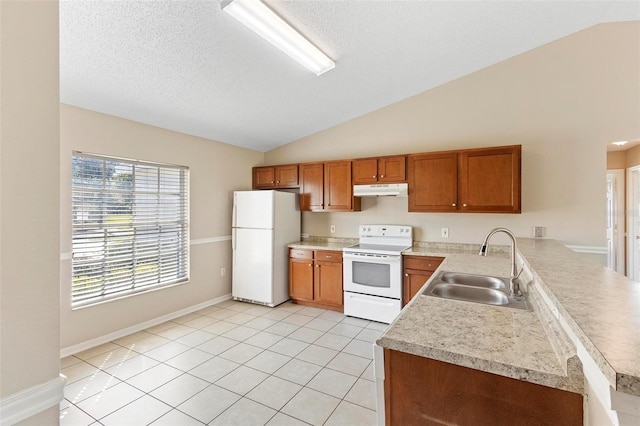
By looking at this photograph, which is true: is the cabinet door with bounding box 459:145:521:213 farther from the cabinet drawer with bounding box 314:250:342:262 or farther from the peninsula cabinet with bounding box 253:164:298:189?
the peninsula cabinet with bounding box 253:164:298:189

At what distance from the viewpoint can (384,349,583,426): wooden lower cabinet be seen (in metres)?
0.91

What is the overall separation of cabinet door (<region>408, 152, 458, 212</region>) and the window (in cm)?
307

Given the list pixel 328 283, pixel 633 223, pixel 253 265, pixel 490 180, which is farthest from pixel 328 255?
pixel 633 223

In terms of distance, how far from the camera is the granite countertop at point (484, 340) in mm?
905

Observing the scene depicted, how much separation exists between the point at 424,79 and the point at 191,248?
3.81m

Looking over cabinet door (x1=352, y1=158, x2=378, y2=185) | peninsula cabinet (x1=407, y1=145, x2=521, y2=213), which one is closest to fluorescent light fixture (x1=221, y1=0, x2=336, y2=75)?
cabinet door (x1=352, y1=158, x2=378, y2=185)

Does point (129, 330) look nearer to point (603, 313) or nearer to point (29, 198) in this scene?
point (29, 198)

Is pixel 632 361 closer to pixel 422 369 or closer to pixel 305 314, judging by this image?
pixel 422 369

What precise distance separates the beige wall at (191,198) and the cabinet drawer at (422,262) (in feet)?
9.07

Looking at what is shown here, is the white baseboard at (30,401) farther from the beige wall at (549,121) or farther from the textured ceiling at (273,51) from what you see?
the beige wall at (549,121)

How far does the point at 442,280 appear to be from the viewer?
202cm

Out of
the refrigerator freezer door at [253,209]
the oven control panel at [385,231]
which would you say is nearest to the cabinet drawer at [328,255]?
the oven control panel at [385,231]

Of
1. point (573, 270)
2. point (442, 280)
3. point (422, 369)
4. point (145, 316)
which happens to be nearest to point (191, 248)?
point (145, 316)

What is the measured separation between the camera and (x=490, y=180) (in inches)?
129
